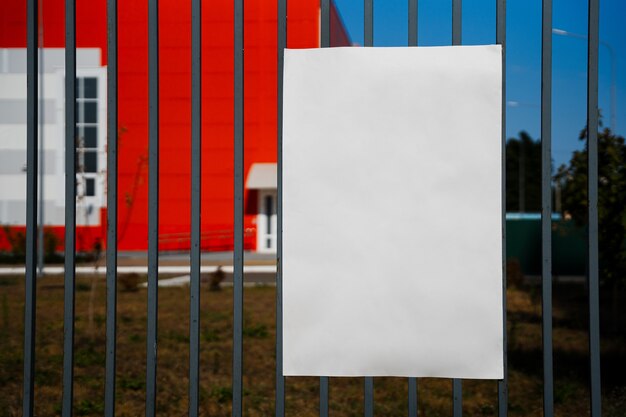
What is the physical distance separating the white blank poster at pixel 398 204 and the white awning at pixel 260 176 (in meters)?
21.1

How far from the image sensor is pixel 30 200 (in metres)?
2.46

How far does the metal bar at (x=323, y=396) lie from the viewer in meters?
2.34

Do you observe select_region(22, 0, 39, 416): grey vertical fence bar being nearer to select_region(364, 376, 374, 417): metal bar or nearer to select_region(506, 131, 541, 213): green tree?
select_region(364, 376, 374, 417): metal bar

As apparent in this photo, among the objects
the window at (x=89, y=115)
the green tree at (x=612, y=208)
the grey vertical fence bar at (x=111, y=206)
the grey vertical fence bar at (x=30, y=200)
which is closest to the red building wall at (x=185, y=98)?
the window at (x=89, y=115)

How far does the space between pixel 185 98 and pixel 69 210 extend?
21.2 meters

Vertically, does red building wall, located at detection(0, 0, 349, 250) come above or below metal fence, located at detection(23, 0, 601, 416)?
above

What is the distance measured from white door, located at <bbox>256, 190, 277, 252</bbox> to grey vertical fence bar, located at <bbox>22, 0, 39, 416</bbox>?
2059cm

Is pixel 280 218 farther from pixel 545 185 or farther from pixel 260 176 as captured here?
pixel 260 176

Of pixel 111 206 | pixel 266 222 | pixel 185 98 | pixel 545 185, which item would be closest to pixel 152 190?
pixel 111 206

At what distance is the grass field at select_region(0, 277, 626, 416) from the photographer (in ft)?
18.0

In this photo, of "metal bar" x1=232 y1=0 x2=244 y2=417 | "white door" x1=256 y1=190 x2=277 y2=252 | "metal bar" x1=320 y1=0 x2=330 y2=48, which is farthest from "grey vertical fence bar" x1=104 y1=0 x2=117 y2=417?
"white door" x1=256 y1=190 x2=277 y2=252

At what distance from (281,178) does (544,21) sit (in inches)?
42.2

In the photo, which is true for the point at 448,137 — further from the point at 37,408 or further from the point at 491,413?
the point at 37,408

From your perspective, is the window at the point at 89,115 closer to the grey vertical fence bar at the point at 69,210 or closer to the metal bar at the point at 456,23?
the grey vertical fence bar at the point at 69,210
